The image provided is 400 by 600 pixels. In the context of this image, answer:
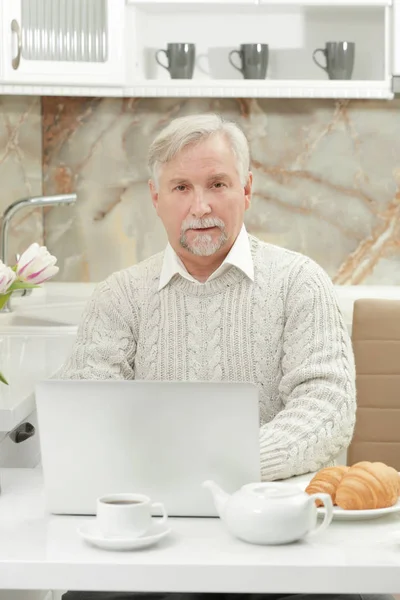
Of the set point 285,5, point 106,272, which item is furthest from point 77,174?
point 285,5

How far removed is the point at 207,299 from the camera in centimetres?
193

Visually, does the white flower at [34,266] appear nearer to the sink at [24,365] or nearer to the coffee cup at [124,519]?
the sink at [24,365]

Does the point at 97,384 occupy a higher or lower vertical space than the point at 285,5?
lower

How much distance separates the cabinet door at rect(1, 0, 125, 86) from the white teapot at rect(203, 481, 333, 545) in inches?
80.6

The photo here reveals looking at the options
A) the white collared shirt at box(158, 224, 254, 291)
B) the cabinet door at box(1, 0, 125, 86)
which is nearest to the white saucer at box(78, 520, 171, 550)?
the white collared shirt at box(158, 224, 254, 291)

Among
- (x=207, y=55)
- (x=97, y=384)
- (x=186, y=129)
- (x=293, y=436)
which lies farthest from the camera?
(x=207, y=55)

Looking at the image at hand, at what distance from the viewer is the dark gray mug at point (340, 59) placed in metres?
3.03

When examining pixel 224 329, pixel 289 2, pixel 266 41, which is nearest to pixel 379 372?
pixel 224 329

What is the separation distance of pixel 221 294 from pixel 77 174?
1621mm

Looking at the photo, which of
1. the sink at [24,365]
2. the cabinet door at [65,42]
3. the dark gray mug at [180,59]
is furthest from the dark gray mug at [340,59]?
the sink at [24,365]

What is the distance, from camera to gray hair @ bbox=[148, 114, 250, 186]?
6.22ft

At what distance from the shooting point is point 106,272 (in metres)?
3.47

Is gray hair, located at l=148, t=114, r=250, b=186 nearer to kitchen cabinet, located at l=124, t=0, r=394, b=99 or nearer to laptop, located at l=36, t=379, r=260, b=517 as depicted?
laptop, located at l=36, t=379, r=260, b=517

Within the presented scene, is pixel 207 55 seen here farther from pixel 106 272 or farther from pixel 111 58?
pixel 106 272
